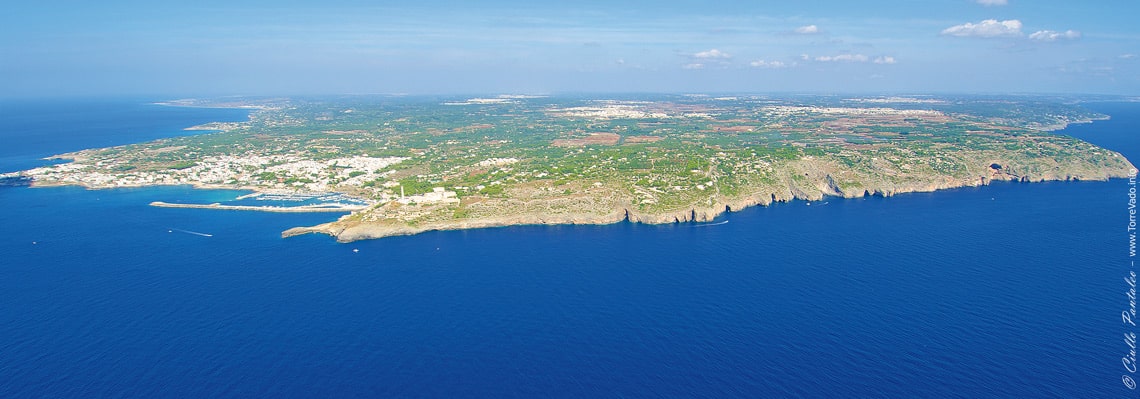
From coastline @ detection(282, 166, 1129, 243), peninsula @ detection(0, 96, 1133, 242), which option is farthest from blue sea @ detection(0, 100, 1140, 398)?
peninsula @ detection(0, 96, 1133, 242)

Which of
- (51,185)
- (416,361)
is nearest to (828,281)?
(416,361)

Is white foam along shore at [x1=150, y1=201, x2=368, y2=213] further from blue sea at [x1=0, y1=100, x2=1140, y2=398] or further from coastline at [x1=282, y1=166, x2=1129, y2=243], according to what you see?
coastline at [x1=282, y1=166, x2=1129, y2=243]

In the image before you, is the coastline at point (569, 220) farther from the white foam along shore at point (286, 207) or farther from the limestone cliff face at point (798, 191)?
the white foam along shore at point (286, 207)

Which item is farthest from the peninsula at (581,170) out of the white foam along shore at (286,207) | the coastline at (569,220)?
the white foam along shore at (286,207)

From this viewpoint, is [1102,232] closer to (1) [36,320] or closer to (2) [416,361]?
(2) [416,361]

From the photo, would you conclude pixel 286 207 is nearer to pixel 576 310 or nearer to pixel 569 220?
pixel 569 220
